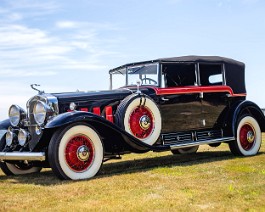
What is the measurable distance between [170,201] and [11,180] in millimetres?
3439

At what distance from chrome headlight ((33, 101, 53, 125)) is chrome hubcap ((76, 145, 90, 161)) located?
90cm

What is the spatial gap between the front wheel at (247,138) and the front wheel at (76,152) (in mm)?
3804

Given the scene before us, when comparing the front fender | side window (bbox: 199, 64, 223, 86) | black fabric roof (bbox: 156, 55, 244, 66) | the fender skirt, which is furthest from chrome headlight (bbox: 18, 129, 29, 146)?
the front fender

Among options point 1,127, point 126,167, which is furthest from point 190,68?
point 1,127

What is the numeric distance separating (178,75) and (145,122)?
165 centimetres

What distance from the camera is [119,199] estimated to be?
15.6 feet

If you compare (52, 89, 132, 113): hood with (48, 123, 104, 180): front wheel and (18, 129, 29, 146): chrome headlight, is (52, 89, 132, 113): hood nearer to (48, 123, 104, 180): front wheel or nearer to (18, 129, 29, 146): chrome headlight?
(18, 129, 29, 146): chrome headlight

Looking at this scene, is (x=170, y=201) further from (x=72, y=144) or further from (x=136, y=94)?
(x=136, y=94)

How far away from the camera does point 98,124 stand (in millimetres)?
6836

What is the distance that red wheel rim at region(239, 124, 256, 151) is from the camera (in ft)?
30.6

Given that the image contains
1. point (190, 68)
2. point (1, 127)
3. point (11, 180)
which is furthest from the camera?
point (190, 68)

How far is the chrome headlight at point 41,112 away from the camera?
6863 millimetres

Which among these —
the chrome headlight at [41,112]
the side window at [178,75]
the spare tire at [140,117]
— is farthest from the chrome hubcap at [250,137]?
the chrome headlight at [41,112]

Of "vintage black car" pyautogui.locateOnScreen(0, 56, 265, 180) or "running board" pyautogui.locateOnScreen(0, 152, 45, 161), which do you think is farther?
"vintage black car" pyautogui.locateOnScreen(0, 56, 265, 180)
